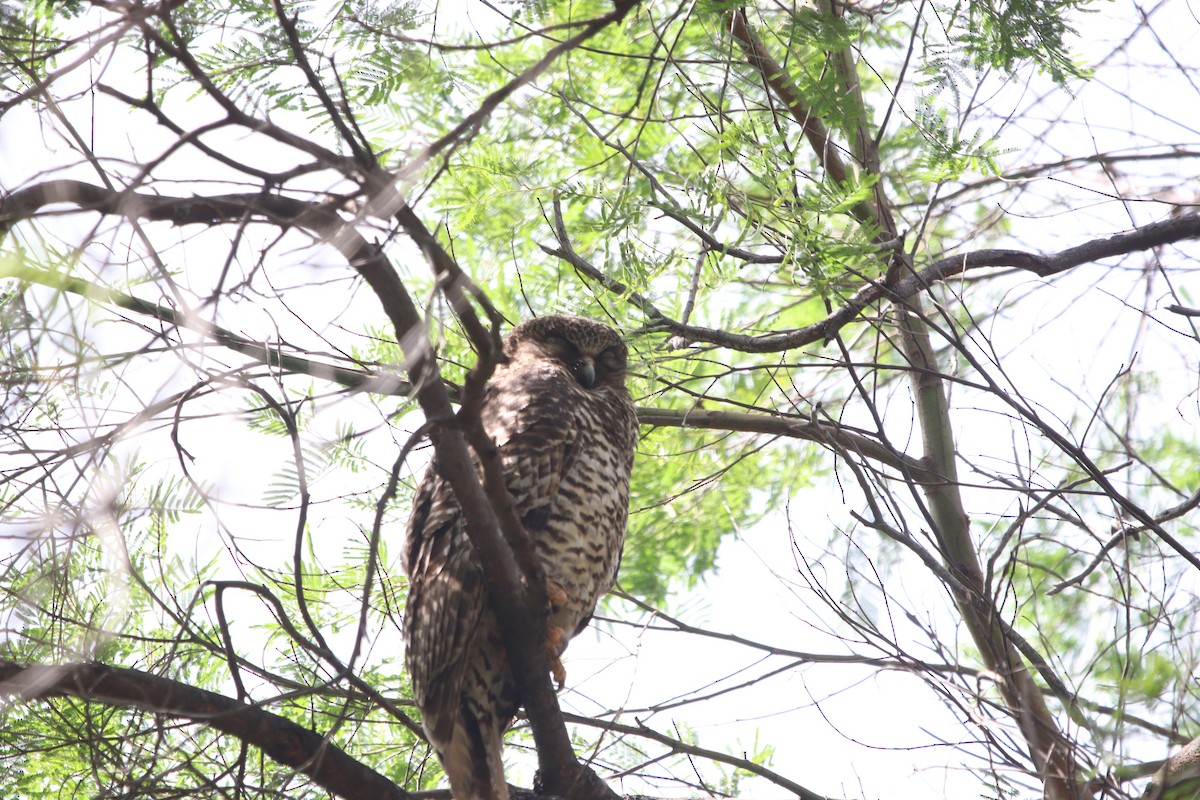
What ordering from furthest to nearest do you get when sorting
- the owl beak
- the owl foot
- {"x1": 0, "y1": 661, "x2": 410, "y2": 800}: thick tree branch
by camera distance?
the owl beak
the owl foot
{"x1": 0, "y1": 661, "x2": 410, "y2": 800}: thick tree branch

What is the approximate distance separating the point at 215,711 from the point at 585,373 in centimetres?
208

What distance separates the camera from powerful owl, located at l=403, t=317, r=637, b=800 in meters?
3.60

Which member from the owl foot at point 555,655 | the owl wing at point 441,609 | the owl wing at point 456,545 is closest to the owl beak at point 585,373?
the owl wing at point 456,545

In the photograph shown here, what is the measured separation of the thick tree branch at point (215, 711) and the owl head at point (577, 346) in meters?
1.98

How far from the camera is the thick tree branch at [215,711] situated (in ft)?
9.41

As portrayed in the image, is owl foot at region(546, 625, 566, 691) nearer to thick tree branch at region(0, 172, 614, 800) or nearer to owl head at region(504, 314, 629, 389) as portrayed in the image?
thick tree branch at region(0, 172, 614, 800)

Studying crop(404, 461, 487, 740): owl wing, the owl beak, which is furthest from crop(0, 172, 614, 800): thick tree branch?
the owl beak

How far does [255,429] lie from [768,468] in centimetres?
280

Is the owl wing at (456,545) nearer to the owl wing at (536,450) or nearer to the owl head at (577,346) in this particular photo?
the owl wing at (536,450)

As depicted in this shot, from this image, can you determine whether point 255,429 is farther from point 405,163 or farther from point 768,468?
point 768,468

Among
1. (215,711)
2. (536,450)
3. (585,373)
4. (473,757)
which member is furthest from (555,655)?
(585,373)

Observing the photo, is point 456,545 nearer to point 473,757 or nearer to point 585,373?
point 473,757

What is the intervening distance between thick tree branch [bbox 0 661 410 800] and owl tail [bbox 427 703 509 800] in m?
0.28

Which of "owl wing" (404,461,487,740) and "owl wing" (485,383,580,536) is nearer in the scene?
"owl wing" (404,461,487,740)
